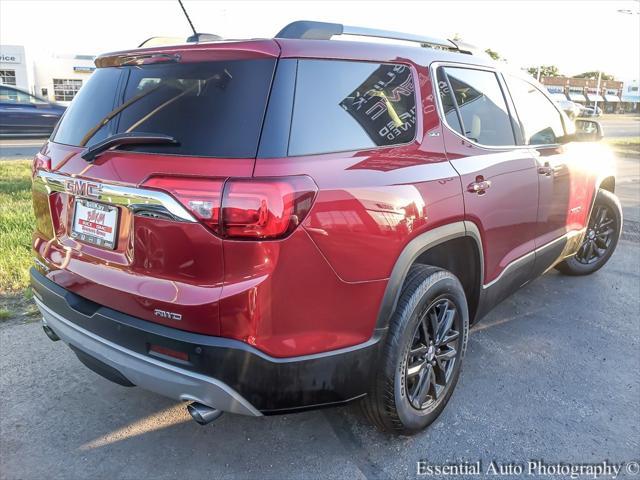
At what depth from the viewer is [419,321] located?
253 centimetres

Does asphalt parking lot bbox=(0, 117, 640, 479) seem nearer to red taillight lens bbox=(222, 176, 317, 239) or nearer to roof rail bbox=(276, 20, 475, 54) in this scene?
red taillight lens bbox=(222, 176, 317, 239)

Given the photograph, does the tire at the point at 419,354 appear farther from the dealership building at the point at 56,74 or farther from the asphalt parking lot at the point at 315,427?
the dealership building at the point at 56,74

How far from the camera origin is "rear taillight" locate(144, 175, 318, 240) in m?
1.86

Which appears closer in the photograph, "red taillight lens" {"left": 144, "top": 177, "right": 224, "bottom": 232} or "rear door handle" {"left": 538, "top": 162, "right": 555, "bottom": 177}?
"red taillight lens" {"left": 144, "top": 177, "right": 224, "bottom": 232}

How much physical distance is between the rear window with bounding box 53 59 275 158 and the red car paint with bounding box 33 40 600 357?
55 millimetres

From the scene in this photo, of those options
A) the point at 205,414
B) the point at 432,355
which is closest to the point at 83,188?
the point at 205,414

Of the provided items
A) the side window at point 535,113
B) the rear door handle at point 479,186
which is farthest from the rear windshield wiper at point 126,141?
the side window at point 535,113

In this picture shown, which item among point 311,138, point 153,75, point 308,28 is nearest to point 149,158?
point 153,75

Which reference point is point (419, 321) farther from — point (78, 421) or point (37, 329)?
point (37, 329)

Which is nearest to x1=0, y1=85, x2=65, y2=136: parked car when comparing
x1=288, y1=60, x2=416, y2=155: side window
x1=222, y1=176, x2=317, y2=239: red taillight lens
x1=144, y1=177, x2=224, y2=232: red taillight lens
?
x1=288, y1=60, x2=416, y2=155: side window

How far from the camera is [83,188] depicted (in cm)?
223

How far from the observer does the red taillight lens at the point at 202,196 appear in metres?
1.88

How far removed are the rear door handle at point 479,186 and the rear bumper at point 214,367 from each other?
104 centimetres

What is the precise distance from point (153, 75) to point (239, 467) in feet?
5.92
